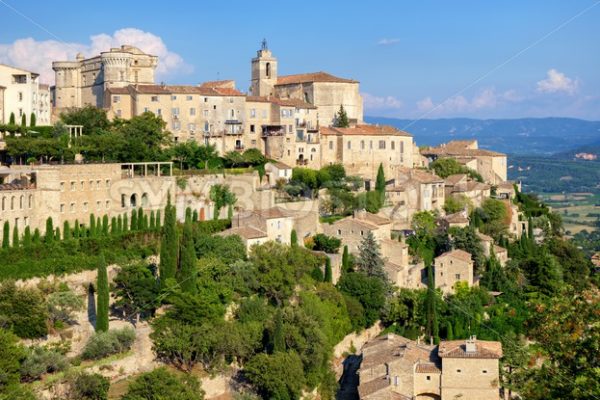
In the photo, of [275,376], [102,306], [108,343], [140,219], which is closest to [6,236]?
[102,306]

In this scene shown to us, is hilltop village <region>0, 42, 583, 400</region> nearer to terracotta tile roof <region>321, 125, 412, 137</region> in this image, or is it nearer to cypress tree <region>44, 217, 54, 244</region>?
cypress tree <region>44, 217, 54, 244</region>

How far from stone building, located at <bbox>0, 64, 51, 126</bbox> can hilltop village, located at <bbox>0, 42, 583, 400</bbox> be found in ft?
0.51

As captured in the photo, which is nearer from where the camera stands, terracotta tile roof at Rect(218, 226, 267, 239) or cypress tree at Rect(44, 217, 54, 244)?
cypress tree at Rect(44, 217, 54, 244)

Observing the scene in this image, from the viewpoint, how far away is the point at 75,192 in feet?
137

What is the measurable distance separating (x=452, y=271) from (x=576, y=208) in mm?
80934

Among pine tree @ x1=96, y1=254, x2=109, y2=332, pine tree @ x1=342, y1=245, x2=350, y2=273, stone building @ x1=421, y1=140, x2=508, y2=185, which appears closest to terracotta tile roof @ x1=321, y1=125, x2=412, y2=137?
stone building @ x1=421, y1=140, x2=508, y2=185

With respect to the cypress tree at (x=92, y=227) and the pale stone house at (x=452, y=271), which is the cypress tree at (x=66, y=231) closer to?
the cypress tree at (x=92, y=227)

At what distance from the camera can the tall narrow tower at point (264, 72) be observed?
72938 millimetres

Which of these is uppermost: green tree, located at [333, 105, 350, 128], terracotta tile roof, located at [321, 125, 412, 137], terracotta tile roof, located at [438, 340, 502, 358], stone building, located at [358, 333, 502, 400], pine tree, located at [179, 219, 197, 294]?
green tree, located at [333, 105, 350, 128]

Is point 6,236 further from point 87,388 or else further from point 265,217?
point 265,217

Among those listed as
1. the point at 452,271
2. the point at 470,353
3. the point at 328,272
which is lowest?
the point at 470,353

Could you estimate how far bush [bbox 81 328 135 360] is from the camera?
103 feet

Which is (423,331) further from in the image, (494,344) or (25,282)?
(25,282)

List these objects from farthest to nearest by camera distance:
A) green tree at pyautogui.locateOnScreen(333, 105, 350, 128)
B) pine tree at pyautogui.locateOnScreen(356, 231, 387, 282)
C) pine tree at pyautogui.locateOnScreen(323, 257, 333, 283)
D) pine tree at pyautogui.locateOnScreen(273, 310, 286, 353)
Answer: green tree at pyautogui.locateOnScreen(333, 105, 350, 128) → pine tree at pyautogui.locateOnScreen(356, 231, 387, 282) → pine tree at pyautogui.locateOnScreen(323, 257, 333, 283) → pine tree at pyautogui.locateOnScreen(273, 310, 286, 353)
